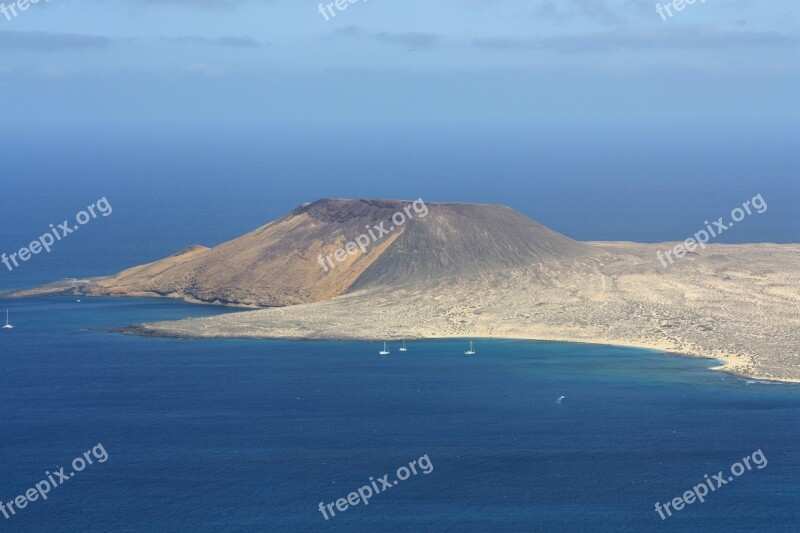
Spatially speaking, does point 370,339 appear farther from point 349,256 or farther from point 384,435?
point 384,435

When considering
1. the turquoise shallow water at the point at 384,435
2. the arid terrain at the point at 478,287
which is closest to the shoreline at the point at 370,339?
the arid terrain at the point at 478,287

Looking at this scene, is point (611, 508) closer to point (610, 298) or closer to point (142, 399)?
point (142, 399)

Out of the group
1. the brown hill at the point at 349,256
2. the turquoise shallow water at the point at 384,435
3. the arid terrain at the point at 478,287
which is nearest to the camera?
the turquoise shallow water at the point at 384,435

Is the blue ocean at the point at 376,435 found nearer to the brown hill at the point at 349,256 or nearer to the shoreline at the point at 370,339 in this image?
the shoreline at the point at 370,339

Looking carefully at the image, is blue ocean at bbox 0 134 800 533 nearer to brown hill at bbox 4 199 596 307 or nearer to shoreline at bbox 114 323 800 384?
shoreline at bbox 114 323 800 384

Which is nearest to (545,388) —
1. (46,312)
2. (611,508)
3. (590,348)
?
(590,348)

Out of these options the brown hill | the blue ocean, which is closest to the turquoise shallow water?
the blue ocean

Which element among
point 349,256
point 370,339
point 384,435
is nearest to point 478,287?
point 349,256
